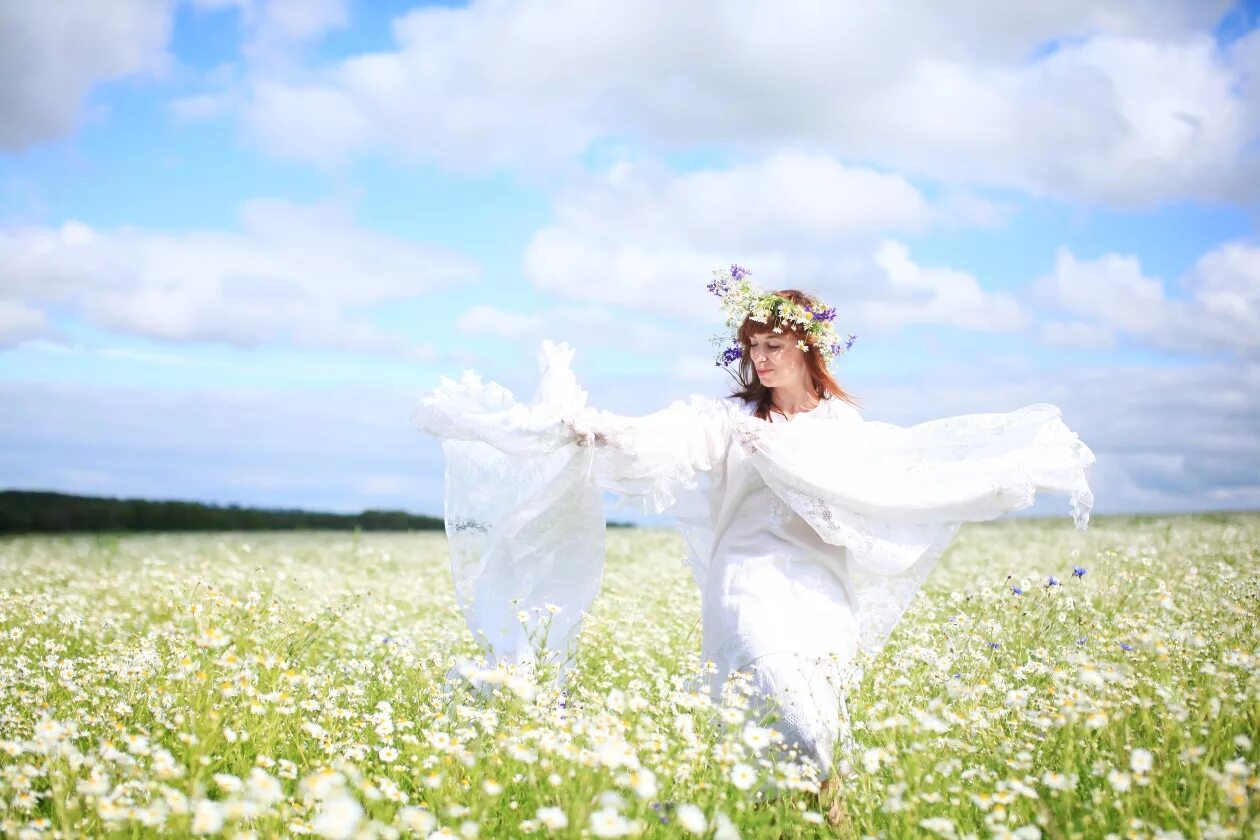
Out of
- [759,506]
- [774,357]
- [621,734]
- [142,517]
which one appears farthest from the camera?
[142,517]

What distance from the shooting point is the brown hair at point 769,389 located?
18.9 feet

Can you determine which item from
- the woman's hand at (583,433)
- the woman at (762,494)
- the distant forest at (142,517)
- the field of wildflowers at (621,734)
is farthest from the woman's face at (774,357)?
the distant forest at (142,517)

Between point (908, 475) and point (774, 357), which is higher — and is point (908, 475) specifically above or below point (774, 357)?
below

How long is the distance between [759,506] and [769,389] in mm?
880

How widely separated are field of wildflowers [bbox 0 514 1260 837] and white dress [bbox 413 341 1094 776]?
12.1 inches

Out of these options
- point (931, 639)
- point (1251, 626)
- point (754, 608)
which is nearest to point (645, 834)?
point (754, 608)

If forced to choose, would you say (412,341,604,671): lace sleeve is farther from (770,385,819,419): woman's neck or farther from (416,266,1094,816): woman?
(770,385,819,419): woman's neck

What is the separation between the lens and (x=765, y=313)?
225 inches

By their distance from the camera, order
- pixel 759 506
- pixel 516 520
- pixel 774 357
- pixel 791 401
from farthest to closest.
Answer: pixel 516 520 → pixel 791 401 → pixel 774 357 → pixel 759 506

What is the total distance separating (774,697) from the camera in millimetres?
4469

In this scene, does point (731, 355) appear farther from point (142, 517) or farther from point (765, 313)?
point (142, 517)

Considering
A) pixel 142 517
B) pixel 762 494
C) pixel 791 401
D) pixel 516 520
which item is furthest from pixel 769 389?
pixel 142 517

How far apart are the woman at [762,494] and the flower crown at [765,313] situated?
0.01 metres

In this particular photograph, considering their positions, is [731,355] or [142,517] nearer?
[731,355]
